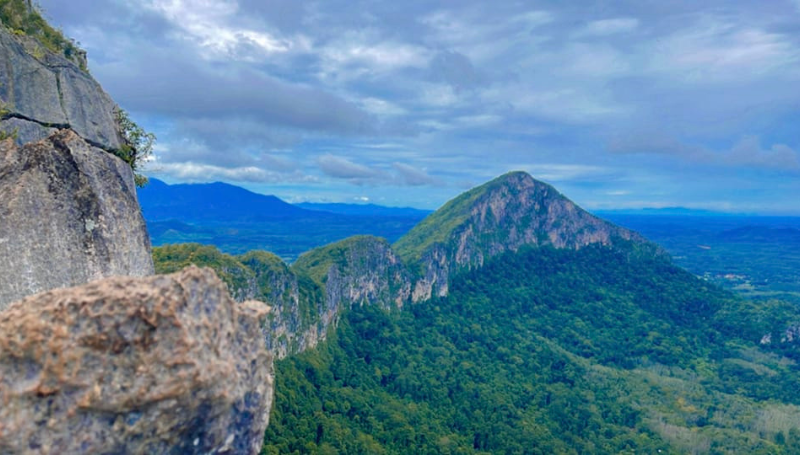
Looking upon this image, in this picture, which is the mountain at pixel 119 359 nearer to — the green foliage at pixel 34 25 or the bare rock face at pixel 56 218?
the bare rock face at pixel 56 218

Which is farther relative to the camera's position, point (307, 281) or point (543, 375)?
point (543, 375)

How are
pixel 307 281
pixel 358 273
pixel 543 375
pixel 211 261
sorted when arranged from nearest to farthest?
1. pixel 211 261
2. pixel 307 281
3. pixel 543 375
4. pixel 358 273

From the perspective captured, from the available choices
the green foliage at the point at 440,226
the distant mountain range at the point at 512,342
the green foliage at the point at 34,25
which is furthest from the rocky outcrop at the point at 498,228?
the green foliage at the point at 34,25

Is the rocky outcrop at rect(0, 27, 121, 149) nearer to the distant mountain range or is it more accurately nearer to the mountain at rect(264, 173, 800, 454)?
the mountain at rect(264, 173, 800, 454)

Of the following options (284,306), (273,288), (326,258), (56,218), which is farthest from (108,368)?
(326,258)

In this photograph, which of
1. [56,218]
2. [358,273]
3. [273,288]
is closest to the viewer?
[56,218]

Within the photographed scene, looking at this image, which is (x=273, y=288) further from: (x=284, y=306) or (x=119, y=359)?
(x=119, y=359)

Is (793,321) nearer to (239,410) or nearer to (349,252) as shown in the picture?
(349,252)
